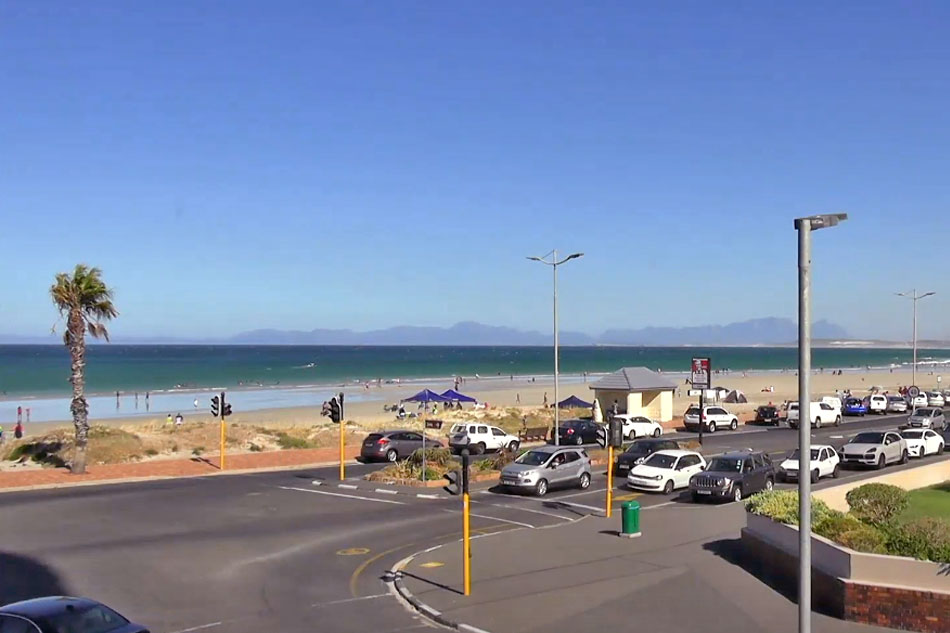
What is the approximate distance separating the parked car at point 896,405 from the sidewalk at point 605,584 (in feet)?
169

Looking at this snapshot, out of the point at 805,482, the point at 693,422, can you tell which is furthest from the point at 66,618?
the point at 693,422

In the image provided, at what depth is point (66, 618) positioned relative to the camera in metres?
10.3

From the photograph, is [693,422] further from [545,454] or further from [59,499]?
[59,499]

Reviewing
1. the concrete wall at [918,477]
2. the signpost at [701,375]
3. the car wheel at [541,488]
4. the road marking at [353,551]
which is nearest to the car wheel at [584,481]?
the car wheel at [541,488]

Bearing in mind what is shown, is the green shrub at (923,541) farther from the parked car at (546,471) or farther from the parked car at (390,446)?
the parked car at (390,446)

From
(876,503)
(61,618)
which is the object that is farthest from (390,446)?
(61,618)

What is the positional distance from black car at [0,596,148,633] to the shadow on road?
5.91 meters

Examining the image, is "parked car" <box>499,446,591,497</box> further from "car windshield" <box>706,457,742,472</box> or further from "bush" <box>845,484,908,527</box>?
"bush" <box>845,484,908,527</box>

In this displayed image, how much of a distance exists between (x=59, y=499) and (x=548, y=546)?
54.9 ft

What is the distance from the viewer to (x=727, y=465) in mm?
29141

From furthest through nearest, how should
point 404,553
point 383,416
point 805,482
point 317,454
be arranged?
point 383,416
point 317,454
point 404,553
point 805,482

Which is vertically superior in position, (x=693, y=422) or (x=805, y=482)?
(x=805, y=482)

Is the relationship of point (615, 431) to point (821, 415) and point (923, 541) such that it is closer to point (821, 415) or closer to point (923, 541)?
point (923, 541)

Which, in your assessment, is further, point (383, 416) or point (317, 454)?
point (383, 416)
